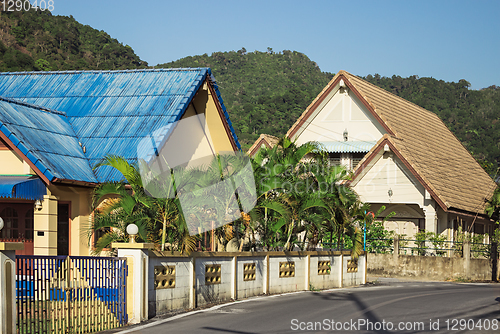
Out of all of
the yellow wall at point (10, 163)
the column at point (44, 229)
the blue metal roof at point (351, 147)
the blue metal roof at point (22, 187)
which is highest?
the blue metal roof at point (351, 147)

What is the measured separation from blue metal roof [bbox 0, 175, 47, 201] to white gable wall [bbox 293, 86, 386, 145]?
21424mm

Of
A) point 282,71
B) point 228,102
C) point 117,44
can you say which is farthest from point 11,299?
point 282,71

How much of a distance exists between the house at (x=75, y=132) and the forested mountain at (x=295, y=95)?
96.1 feet

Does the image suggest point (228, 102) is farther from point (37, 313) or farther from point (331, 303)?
point (37, 313)

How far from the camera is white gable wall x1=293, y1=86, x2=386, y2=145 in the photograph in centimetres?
3384

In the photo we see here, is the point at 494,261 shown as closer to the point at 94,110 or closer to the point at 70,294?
the point at 94,110

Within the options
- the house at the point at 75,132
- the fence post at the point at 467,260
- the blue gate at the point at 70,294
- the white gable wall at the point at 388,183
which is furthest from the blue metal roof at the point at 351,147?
the blue gate at the point at 70,294

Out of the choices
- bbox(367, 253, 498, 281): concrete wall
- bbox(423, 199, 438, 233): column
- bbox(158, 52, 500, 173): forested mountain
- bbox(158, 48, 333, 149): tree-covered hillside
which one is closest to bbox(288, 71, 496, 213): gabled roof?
bbox(423, 199, 438, 233): column

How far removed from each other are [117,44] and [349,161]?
5125cm

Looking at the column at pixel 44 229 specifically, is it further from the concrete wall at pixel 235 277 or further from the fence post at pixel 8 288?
the fence post at pixel 8 288

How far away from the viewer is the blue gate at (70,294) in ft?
32.4

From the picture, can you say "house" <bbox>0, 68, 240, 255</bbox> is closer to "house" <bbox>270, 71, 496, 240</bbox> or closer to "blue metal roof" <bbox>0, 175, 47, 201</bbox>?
"blue metal roof" <bbox>0, 175, 47, 201</bbox>

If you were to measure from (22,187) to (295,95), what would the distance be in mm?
57485

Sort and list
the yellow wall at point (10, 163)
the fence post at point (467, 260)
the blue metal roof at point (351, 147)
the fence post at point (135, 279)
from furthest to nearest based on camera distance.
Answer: the blue metal roof at point (351, 147) → the fence post at point (467, 260) → the yellow wall at point (10, 163) → the fence post at point (135, 279)
